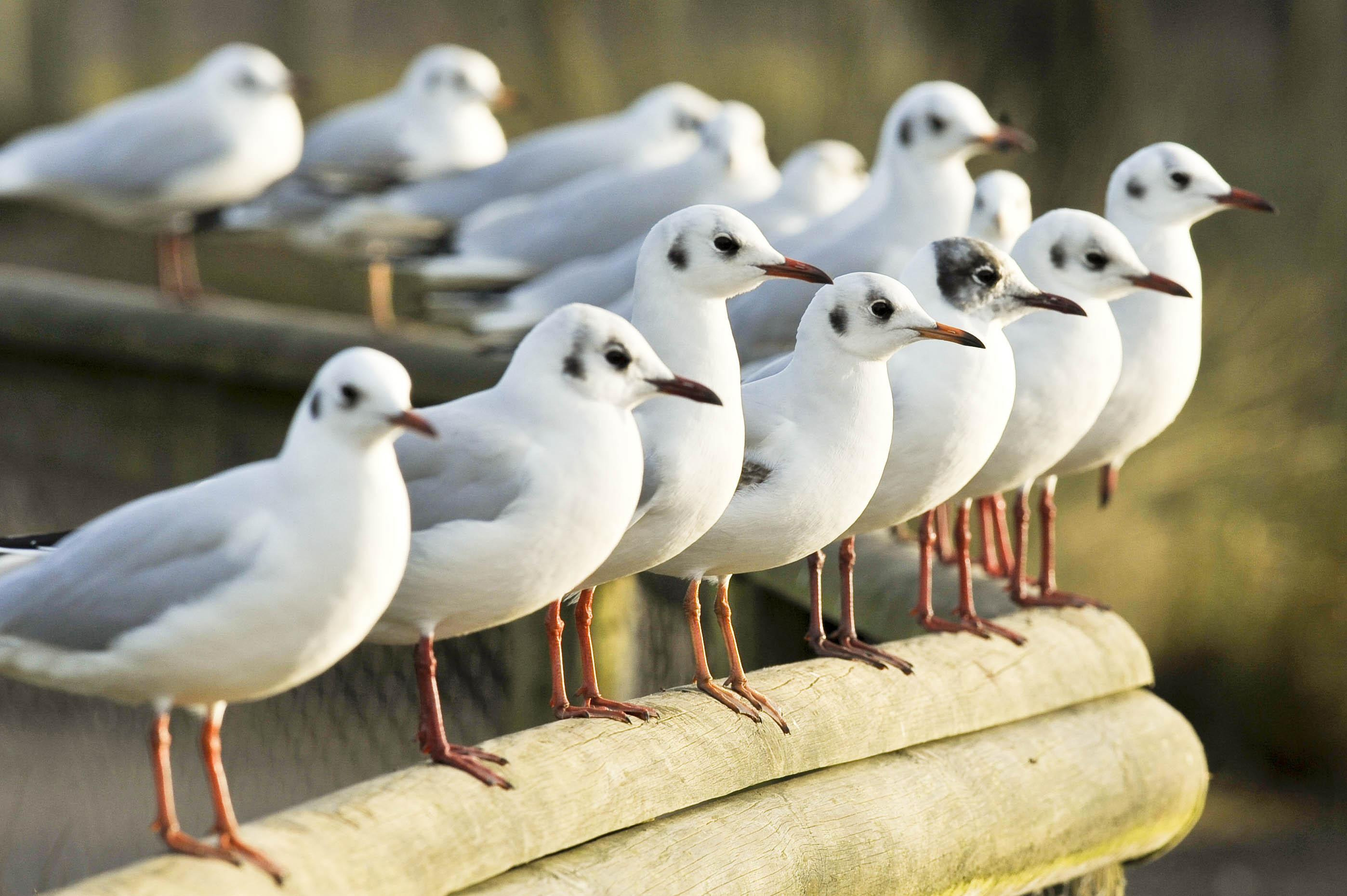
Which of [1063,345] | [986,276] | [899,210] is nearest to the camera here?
[986,276]

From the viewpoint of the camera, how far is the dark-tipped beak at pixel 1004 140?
5.60 m

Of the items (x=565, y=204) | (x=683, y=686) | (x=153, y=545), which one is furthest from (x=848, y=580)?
(x=565, y=204)

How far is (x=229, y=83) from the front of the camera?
26.7ft

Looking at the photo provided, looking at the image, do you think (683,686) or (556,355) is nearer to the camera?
(556,355)

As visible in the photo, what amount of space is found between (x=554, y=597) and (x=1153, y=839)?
7.34ft

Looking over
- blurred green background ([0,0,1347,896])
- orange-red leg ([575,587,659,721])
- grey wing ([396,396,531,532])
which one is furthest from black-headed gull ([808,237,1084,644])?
blurred green background ([0,0,1347,896])

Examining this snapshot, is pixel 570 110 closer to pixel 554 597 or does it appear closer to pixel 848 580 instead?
pixel 848 580

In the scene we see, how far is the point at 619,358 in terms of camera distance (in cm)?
298

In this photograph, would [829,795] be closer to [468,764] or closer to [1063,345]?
[468,764]

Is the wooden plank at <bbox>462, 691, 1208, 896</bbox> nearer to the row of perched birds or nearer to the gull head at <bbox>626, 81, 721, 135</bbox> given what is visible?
the row of perched birds

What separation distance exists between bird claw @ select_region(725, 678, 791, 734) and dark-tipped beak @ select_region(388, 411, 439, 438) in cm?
134

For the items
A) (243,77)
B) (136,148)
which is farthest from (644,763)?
(243,77)

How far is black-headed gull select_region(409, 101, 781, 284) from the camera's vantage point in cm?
652

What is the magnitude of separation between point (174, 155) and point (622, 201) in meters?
2.37
